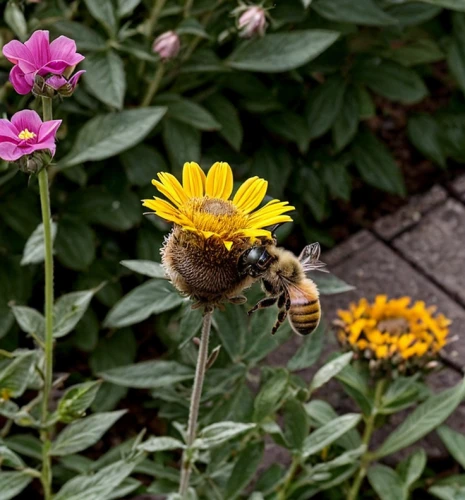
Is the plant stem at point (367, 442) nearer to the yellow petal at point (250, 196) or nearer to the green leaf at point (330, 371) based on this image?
the green leaf at point (330, 371)

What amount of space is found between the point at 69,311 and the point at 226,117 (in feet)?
2.37

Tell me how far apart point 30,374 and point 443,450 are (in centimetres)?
89

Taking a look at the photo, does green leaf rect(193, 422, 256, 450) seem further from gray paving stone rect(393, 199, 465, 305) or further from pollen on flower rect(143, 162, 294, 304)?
gray paving stone rect(393, 199, 465, 305)

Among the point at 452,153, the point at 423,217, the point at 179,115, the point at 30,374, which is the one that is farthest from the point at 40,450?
the point at 452,153

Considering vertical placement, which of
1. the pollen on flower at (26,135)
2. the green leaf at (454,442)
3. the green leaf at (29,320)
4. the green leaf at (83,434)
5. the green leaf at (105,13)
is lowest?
the green leaf at (454,442)

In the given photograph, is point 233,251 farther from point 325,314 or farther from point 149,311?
point 325,314

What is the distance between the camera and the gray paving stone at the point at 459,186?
2.61m

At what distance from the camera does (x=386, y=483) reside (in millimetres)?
1756

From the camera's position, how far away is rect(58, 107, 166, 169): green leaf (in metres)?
1.79

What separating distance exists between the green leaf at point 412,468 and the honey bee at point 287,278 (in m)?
0.60

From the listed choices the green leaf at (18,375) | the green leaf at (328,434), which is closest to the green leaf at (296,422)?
the green leaf at (328,434)

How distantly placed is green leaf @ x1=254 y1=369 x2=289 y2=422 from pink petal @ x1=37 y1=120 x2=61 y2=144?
0.66m

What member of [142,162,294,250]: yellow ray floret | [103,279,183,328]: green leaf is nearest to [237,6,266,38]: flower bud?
[103,279,183,328]: green leaf

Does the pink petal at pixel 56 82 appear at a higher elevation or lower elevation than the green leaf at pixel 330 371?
higher
